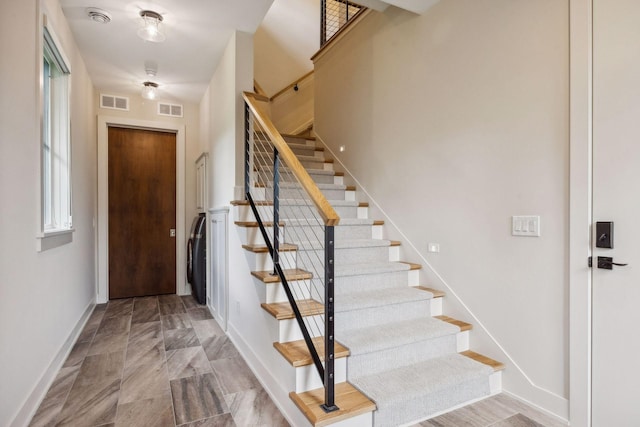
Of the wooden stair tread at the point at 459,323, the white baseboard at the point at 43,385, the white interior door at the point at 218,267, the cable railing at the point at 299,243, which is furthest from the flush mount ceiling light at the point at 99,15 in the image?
the wooden stair tread at the point at 459,323

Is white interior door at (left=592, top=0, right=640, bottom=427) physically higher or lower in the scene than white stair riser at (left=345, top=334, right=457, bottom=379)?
higher

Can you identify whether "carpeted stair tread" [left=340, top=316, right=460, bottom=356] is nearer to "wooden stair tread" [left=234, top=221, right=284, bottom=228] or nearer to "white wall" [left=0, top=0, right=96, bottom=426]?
"wooden stair tread" [left=234, top=221, right=284, bottom=228]

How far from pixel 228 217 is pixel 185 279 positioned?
2145 millimetres

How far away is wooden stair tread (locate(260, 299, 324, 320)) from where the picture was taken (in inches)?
79.5

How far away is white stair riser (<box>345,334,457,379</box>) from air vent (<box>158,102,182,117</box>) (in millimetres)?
4305

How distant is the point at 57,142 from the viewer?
9.03ft

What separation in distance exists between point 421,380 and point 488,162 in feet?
A: 4.74

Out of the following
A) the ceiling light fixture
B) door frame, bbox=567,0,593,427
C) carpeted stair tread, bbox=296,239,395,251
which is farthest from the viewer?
the ceiling light fixture

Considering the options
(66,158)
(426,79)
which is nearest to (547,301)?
(426,79)

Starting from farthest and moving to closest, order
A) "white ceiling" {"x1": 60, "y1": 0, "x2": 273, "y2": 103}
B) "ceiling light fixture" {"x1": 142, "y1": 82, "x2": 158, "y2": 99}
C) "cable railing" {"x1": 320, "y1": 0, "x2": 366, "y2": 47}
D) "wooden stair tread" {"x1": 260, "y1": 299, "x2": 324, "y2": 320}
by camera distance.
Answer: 1. "cable railing" {"x1": 320, "y1": 0, "x2": 366, "y2": 47}
2. "ceiling light fixture" {"x1": 142, "y1": 82, "x2": 158, "y2": 99}
3. "white ceiling" {"x1": 60, "y1": 0, "x2": 273, "y2": 103}
4. "wooden stair tread" {"x1": 260, "y1": 299, "x2": 324, "y2": 320}

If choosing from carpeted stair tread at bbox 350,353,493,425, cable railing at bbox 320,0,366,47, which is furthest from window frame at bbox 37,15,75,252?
cable railing at bbox 320,0,366,47

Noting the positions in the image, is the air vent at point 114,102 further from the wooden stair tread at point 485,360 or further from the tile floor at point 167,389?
the wooden stair tread at point 485,360

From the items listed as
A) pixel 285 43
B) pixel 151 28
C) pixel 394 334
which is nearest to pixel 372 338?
pixel 394 334

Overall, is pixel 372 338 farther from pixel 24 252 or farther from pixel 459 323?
pixel 24 252
